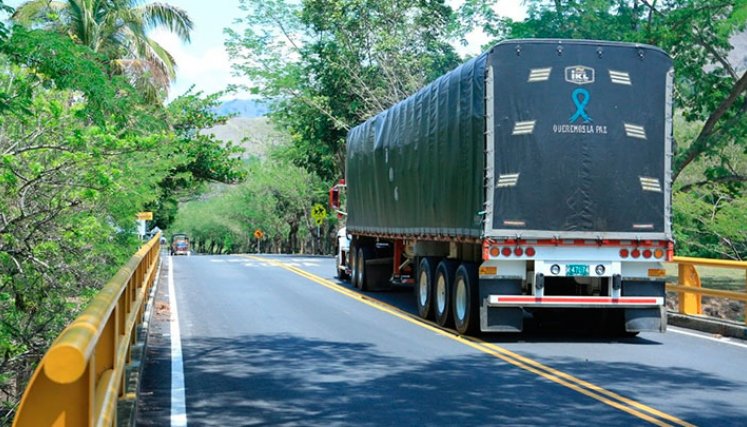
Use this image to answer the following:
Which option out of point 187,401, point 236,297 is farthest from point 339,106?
point 187,401

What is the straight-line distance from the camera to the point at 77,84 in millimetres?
12359

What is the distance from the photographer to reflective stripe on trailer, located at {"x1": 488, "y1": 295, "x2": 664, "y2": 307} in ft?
44.9

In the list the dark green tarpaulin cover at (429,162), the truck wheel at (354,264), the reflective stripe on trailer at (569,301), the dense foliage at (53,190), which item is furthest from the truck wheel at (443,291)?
the truck wheel at (354,264)

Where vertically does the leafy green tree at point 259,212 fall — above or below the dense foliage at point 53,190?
above

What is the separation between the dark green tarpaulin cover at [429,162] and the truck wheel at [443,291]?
56 cm

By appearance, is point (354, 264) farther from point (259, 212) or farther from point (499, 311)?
point (259, 212)

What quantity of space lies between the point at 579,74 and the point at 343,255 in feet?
46.3

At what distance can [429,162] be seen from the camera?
55.7ft

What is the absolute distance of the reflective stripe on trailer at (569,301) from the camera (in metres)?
13.7

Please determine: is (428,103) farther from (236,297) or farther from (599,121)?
(236,297)

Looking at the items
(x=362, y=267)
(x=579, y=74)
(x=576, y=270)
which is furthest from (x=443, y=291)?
(x=362, y=267)

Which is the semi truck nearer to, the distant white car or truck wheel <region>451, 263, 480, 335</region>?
truck wheel <region>451, 263, 480, 335</region>

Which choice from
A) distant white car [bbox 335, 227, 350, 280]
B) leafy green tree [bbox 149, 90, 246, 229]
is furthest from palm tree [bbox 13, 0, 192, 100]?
distant white car [bbox 335, 227, 350, 280]

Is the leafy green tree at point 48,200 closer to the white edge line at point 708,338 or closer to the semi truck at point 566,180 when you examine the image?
the semi truck at point 566,180
